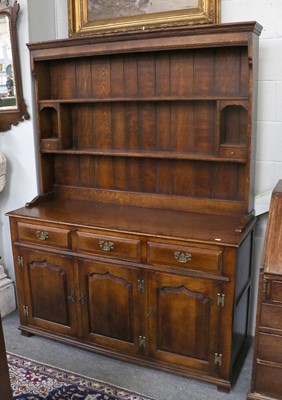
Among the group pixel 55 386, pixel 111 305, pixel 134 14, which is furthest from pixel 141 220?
pixel 134 14

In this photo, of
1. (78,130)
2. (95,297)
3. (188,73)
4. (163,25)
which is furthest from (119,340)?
(163,25)

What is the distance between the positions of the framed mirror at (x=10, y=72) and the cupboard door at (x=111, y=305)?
44.4 inches

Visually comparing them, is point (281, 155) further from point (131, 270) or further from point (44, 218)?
point (44, 218)

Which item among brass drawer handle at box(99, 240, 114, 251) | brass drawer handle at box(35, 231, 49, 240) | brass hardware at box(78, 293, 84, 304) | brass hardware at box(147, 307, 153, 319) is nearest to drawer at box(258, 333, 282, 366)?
brass hardware at box(147, 307, 153, 319)

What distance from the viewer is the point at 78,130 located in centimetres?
289

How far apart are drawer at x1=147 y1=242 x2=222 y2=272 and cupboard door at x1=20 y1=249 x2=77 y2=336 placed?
558 mm

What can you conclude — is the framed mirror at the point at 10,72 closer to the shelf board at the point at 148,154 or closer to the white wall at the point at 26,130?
the white wall at the point at 26,130

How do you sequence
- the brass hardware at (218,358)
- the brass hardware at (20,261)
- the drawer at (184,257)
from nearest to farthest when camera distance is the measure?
the drawer at (184,257)
the brass hardware at (218,358)
the brass hardware at (20,261)

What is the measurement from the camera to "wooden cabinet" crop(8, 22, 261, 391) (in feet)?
7.40

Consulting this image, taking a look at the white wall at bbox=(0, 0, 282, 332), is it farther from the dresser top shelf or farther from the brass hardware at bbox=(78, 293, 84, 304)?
the brass hardware at bbox=(78, 293, 84, 304)

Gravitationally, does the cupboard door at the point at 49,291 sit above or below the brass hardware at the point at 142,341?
above

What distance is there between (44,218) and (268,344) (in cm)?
140

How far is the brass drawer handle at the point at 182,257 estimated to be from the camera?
221 centimetres

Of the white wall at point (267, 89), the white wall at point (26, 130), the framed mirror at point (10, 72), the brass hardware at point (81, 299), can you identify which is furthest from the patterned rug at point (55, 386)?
the framed mirror at point (10, 72)
